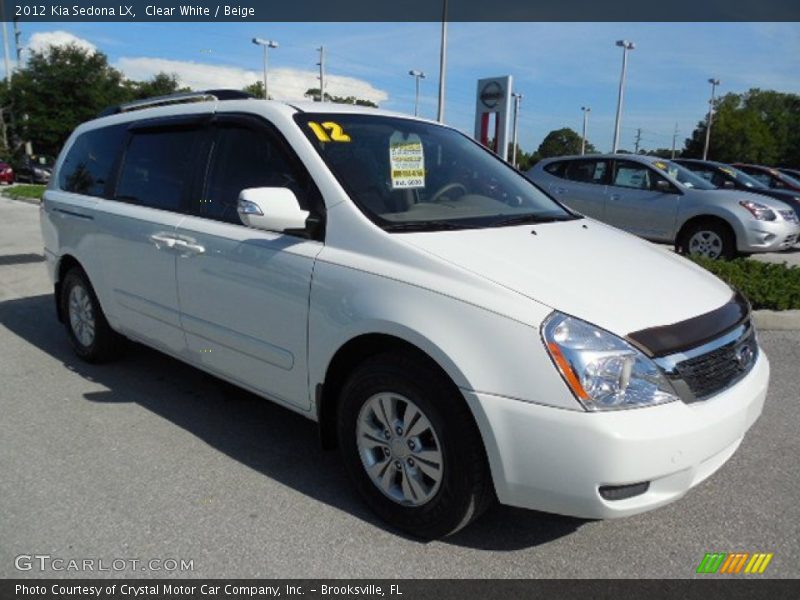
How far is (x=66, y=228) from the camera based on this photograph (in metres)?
4.84

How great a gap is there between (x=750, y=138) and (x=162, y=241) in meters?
83.9

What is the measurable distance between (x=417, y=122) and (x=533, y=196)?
827 mm

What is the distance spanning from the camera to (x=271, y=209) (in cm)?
284

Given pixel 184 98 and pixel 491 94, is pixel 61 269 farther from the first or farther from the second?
pixel 491 94

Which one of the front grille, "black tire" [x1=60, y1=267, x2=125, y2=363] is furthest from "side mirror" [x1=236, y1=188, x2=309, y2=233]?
"black tire" [x1=60, y1=267, x2=125, y2=363]

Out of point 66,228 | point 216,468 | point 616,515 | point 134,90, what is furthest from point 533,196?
point 134,90

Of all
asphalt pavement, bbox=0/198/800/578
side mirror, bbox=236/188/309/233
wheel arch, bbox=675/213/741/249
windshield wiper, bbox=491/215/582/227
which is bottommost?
asphalt pavement, bbox=0/198/800/578

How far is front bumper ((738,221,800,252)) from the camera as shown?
914 cm

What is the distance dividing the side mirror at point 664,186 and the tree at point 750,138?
73819mm

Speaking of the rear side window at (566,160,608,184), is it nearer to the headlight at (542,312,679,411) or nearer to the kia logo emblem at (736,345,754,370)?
the kia logo emblem at (736,345,754,370)

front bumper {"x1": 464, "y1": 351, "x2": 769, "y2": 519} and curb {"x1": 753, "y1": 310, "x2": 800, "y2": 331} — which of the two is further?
curb {"x1": 753, "y1": 310, "x2": 800, "y2": 331}

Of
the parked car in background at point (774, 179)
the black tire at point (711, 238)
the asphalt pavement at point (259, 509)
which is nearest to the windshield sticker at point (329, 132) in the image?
the asphalt pavement at point (259, 509)

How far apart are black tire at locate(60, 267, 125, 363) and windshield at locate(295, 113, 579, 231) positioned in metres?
2.40
